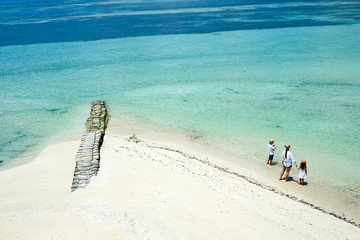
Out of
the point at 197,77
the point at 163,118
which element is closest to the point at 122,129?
the point at 163,118

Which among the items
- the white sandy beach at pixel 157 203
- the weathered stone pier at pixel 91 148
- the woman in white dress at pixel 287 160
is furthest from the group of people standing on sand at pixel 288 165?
the weathered stone pier at pixel 91 148

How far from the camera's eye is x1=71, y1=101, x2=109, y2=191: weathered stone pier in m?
13.1

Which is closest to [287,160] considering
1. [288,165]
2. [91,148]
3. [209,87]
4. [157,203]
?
[288,165]

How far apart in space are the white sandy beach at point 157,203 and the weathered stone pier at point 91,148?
0.36 metres

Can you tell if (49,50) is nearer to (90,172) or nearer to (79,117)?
(79,117)

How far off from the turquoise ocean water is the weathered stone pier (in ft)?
3.21

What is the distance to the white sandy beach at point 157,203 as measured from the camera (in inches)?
381

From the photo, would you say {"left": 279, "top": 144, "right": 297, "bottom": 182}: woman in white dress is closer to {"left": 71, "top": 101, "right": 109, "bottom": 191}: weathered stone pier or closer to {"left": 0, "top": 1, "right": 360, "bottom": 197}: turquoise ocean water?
{"left": 0, "top": 1, "right": 360, "bottom": 197}: turquoise ocean water

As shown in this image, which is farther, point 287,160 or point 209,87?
point 209,87

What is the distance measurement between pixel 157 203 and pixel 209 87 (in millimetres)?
17001

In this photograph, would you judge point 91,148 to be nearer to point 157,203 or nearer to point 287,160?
point 157,203

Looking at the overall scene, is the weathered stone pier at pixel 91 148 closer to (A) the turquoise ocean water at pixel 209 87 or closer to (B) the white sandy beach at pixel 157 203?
(B) the white sandy beach at pixel 157 203

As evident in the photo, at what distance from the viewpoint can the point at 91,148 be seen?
16.1 metres

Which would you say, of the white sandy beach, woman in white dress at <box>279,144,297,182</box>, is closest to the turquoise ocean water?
woman in white dress at <box>279,144,297,182</box>
